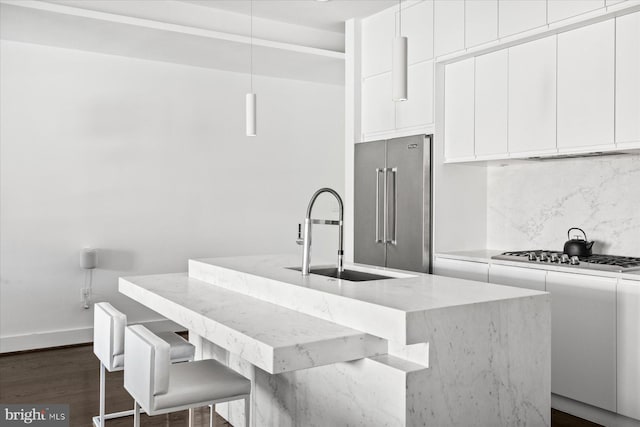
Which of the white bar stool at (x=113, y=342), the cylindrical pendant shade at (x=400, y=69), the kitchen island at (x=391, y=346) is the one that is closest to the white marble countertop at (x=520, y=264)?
the kitchen island at (x=391, y=346)

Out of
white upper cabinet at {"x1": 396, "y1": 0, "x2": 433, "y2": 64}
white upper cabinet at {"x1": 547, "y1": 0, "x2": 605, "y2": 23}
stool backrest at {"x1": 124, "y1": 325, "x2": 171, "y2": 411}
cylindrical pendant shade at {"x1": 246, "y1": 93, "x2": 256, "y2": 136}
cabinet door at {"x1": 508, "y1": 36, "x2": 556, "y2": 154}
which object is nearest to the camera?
stool backrest at {"x1": 124, "y1": 325, "x2": 171, "y2": 411}

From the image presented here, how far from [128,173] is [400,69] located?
353cm

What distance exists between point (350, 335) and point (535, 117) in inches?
94.3

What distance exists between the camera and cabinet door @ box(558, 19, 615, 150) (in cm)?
345

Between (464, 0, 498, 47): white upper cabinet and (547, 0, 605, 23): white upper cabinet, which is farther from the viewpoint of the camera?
(464, 0, 498, 47): white upper cabinet

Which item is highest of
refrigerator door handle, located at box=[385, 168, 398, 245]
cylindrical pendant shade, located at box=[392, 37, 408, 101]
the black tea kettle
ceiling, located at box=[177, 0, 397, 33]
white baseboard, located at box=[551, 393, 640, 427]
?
ceiling, located at box=[177, 0, 397, 33]

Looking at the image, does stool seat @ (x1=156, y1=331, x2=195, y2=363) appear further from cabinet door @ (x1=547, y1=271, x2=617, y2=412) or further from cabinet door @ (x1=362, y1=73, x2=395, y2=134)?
cabinet door @ (x1=362, y1=73, x2=395, y2=134)

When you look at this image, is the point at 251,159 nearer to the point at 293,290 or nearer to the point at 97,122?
the point at 97,122

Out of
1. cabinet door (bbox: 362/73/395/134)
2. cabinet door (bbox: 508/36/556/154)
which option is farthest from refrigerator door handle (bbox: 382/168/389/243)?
cabinet door (bbox: 508/36/556/154)

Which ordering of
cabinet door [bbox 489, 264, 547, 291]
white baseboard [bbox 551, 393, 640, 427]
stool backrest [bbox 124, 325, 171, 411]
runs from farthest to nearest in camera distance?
cabinet door [bbox 489, 264, 547, 291] < white baseboard [bbox 551, 393, 640, 427] < stool backrest [bbox 124, 325, 171, 411]

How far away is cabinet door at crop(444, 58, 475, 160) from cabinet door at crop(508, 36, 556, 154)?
0.38 m

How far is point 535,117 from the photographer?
3.88 metres

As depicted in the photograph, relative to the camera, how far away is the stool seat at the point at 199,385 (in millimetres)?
2250

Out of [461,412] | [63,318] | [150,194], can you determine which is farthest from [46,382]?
[461,412]
